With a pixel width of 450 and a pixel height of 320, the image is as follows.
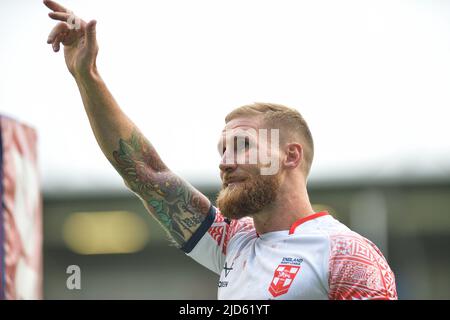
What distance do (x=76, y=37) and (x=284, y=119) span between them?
5.02 feet

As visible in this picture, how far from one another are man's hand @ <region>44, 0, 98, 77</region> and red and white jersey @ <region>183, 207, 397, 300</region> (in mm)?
1582

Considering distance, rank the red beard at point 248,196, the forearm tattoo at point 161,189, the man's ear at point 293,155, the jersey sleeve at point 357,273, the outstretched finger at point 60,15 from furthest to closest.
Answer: the forearm tattoo at point 161,189, the man's ear at point 293,155, the outstretched finger at point 60,15, the red beard at point 248,196, the jersey sleeve at point 357,273

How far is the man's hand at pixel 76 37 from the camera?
5121 millimetres

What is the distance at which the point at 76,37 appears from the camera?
529 centimetres

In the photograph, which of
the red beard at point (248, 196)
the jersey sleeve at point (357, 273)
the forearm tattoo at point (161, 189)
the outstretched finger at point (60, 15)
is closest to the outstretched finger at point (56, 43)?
the outstretched finger at point (60, 15)

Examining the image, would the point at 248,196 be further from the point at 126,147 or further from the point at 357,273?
the point at 126,147

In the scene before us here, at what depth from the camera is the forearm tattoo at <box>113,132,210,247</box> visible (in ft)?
17.8

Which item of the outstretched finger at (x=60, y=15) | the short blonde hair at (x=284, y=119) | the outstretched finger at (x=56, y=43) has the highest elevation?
the outstretched finger at (x=60, y=15)

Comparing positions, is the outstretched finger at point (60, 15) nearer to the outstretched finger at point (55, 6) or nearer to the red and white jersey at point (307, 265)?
the outstretched finger at point (55, 6)

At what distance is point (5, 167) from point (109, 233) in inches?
726

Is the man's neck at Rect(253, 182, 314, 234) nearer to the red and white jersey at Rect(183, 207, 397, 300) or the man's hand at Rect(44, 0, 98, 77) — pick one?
the red and white jersey at Rect(183, 207, 397, 300)

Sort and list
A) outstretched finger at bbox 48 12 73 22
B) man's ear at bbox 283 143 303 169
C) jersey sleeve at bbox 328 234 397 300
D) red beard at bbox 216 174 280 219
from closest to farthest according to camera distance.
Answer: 1. jersey sleeve at bbox 328 234 397 300
2. red beard at bbox 216 174 280 219
3. outstretched finger at bbox 48 12 73 22
4. man's ear at bbox 283 143 303 169

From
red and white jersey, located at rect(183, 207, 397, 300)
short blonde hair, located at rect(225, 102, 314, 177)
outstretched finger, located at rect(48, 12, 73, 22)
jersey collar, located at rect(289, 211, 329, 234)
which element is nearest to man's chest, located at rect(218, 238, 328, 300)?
red and white jersey, located at rect(183, 207, 397, 300)
